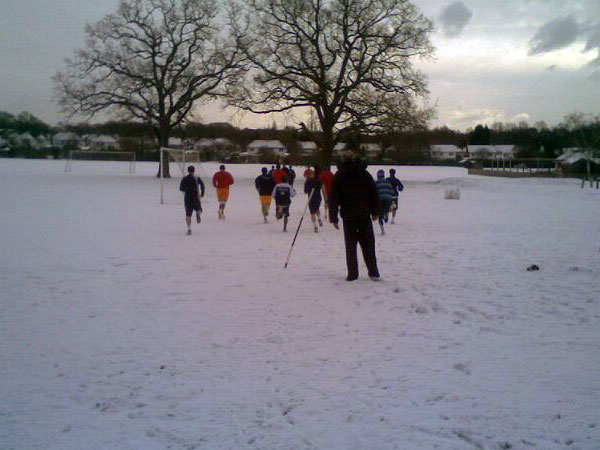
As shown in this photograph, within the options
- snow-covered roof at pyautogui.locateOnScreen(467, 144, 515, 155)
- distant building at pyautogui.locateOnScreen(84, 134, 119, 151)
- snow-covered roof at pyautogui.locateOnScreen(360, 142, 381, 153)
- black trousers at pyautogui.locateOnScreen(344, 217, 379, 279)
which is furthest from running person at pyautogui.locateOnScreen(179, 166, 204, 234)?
distant building at pyautogui.locateOnScreen(84, 134, 119, 151)

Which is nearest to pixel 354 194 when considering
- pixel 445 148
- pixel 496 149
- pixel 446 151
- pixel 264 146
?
pixel 496 149

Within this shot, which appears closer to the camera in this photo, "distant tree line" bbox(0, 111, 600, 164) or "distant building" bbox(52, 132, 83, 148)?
"distant tree line" bbox(0, 111, 600, 164)

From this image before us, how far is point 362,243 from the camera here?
26.6 feet

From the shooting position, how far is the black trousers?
26.3ft

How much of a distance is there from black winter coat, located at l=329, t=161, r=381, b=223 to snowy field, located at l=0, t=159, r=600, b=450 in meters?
1.08

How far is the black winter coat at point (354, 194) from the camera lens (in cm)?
804

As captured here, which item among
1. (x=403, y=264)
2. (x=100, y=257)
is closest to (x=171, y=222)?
(x=100, y=257)

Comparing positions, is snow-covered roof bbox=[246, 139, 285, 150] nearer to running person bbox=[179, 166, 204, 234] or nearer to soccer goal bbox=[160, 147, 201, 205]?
soccer goal bbox=[160, 147, 201, 205]

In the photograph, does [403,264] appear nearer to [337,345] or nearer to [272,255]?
[272,255]

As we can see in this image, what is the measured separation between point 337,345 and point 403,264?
4.43 m

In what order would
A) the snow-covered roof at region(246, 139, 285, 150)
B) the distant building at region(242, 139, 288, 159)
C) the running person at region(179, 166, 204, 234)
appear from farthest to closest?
1. the snow-covered roof at region(246, 139, 285, 150)
2. the distant building at region(242, 139, 288, 159)
3. the running person at region(179, 166, 204, 234)

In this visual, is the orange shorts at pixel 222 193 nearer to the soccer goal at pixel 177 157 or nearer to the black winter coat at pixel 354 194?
the soccer goal at pixel 177 157

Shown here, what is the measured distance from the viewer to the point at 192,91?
4122 centimetres

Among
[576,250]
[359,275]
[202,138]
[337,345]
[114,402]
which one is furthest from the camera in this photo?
[202,138]
